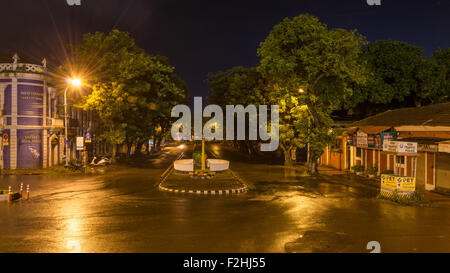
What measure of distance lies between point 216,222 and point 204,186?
899 centimetres

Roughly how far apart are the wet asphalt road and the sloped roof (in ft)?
22.2

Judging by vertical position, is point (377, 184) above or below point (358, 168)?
below

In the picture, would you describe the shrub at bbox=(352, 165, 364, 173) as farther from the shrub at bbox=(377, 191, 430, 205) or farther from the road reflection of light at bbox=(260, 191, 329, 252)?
the shrub at bbox=(377, 191, 430, 205)

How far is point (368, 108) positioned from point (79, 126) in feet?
123

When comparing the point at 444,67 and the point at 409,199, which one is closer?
the point at 409,199

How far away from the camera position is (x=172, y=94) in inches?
1837

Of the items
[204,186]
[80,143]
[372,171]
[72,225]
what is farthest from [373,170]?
[80,143]

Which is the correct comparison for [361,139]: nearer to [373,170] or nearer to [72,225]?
[373,170]

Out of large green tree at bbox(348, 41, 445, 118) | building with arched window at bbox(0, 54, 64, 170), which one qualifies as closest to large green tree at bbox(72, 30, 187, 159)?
building with arched window at bbox(0, 54, 64, 170)

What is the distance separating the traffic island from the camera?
20.5 m

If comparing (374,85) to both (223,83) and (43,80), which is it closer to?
(223,83)

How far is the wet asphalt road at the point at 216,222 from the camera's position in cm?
1048

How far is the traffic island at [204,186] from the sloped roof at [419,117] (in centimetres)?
1254

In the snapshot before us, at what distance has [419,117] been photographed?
2600cm
